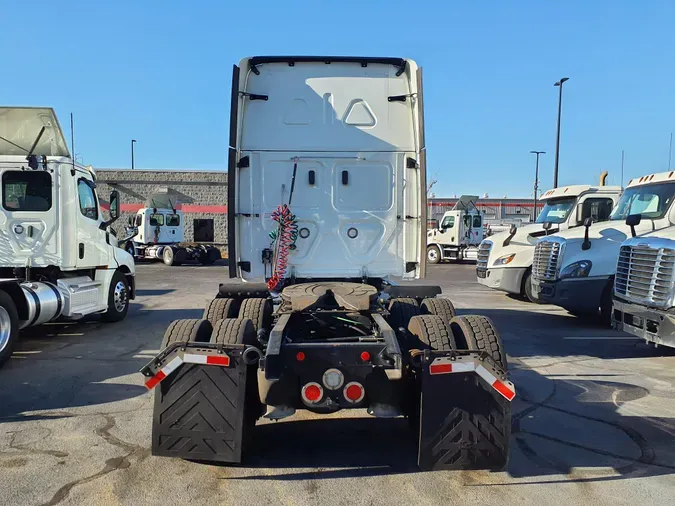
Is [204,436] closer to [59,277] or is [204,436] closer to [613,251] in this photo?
[59,277]

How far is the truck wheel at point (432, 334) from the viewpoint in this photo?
13.8ft

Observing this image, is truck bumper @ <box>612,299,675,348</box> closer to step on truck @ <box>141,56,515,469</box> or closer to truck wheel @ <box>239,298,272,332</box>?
step on truck @ <box>141,56,515,469</box>

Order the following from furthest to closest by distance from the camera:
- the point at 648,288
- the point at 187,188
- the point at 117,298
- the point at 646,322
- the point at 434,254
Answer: the point at 187,188, the point at 434,254, the point at 117,298, the point at 648,288, the point at 646,322

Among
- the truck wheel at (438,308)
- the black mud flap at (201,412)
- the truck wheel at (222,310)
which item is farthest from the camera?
the truck wheel at (438,308)

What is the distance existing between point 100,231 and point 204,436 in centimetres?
688

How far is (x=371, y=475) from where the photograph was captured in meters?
3.97

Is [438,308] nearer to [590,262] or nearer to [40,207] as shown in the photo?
[590,262]

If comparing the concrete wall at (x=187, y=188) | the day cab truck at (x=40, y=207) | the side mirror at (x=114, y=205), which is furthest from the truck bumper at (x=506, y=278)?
the concrete wall at (x=187, y=188)

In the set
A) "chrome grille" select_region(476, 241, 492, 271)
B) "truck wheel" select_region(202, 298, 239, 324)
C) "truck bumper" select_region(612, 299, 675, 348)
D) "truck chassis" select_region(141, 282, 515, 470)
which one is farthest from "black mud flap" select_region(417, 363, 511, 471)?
"chrome grille" select_region(476, 241, 492, 271)

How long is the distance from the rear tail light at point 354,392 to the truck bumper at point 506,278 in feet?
31.7

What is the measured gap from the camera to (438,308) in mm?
6191

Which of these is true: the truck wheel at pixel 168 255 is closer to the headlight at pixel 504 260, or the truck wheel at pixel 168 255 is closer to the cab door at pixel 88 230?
the cab door at pixel 88 230

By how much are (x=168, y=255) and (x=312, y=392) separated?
2394 centimetres

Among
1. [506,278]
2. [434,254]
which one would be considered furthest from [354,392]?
[434,254]
